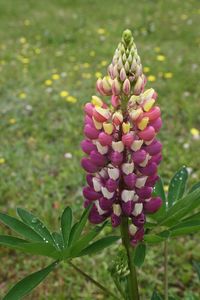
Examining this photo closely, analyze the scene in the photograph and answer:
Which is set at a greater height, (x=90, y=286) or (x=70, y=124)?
(x=70, y=124)

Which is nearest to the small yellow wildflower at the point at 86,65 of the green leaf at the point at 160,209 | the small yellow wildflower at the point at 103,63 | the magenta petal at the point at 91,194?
the small yellow wildflower at the point at 103,63

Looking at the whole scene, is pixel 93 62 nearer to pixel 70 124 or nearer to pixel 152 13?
pixel 70 124

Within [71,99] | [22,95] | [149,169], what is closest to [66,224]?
[149,169]

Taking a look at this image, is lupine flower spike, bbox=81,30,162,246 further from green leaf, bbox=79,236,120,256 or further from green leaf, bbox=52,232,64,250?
green leaf, bbox=52,232,64,250

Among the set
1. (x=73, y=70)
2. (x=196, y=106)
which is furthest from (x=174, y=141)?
(x=73, y=70)

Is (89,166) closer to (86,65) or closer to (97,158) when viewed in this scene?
(97,158)

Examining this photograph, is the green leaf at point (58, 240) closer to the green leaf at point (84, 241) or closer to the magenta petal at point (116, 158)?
Result: the green leaf at point (84, 241)
